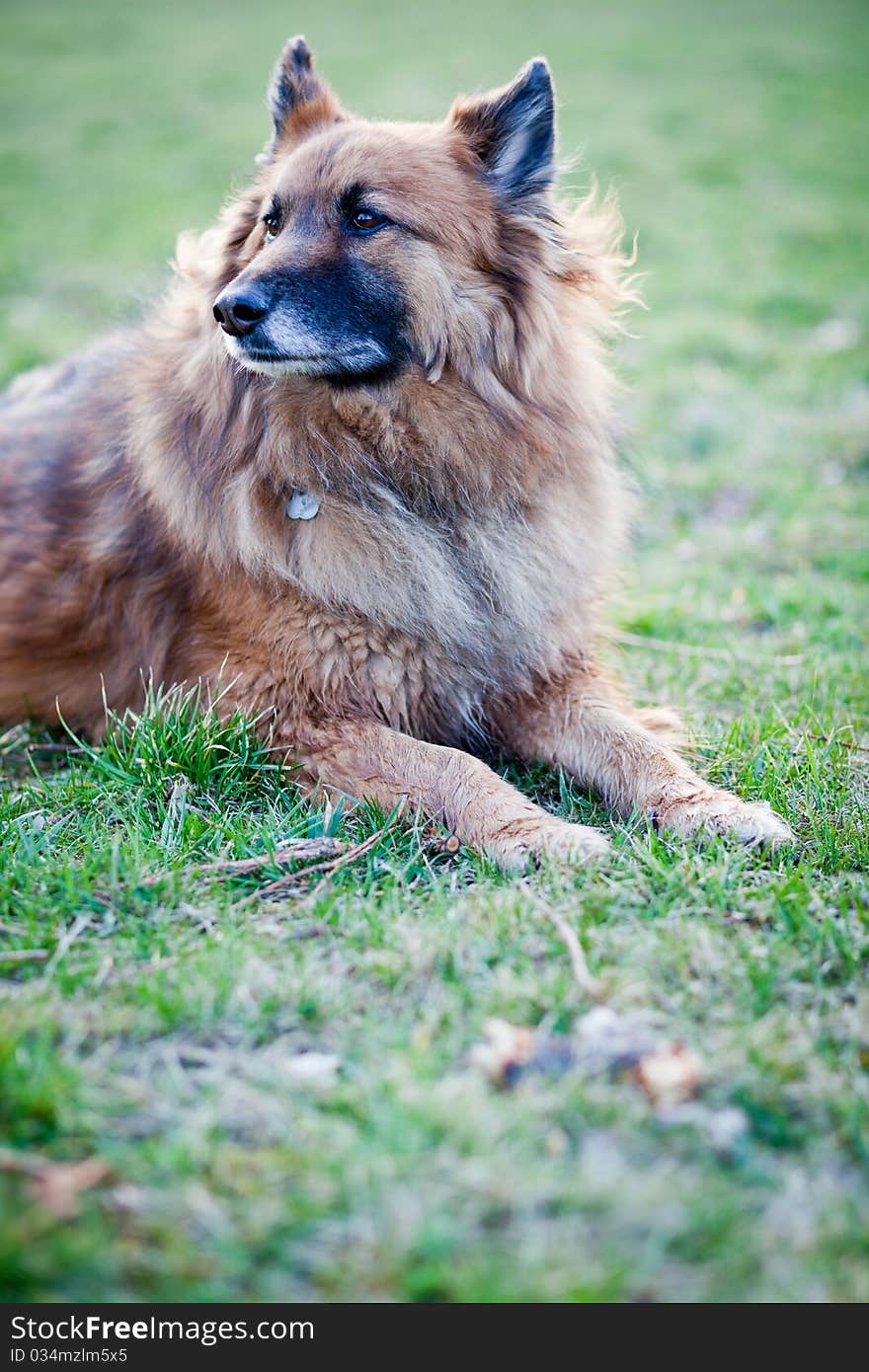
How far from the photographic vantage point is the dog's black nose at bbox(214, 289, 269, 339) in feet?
9.26

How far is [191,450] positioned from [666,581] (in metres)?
2.52

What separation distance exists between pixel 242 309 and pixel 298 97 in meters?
1.11

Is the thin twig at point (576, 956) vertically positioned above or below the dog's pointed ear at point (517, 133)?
below

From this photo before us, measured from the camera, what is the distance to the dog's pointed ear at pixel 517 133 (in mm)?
A: 3111

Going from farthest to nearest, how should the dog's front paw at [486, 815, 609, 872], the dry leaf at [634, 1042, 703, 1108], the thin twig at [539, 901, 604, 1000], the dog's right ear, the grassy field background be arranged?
1. the dog's right ear
2. the dog's front paw at [486, 815, 609, 872]
3. the thin twig at [539, 901, 604, 1000]
4. the dry leaf at [634, 1042, 703, 1108]
5. the grassy field background

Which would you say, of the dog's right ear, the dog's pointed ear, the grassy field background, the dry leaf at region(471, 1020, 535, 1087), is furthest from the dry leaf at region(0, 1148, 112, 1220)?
the dog's right ear

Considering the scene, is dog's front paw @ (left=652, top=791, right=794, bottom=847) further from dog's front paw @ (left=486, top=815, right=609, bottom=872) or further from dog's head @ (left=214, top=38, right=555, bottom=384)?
dog's head @ (left=214, top=38, right=555, bottom=384)

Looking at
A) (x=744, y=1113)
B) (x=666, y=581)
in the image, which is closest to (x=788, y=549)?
(x=666, y=581)

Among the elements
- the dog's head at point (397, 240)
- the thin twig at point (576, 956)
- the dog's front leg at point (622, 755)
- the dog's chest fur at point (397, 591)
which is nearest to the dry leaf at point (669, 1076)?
the thin twig at point (576, 956)

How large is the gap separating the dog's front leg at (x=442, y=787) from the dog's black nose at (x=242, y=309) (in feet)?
3.70

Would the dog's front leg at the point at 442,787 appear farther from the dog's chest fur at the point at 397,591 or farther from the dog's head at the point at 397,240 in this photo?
the dog's head at the point at 397,240

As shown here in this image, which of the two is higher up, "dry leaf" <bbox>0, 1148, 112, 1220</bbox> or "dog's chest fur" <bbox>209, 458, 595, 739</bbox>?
"dog's chest fur" <bbox>209, 458, 595, 739</bbox>

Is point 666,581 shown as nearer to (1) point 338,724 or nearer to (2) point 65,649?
(1) point 338,724

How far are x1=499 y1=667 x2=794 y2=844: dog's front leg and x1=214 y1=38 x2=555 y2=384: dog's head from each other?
108cm
